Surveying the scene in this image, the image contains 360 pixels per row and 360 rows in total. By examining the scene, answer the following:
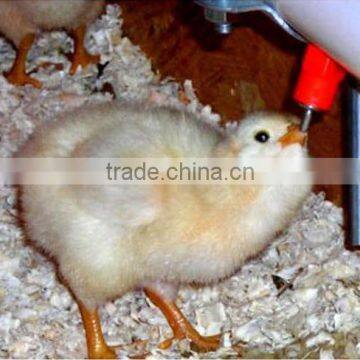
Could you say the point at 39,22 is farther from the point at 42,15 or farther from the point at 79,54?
the point at 79,54

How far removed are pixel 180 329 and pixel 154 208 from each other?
1.20ft

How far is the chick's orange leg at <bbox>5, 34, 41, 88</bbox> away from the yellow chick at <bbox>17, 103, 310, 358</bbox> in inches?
25.3

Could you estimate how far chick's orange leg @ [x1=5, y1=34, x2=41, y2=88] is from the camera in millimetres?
2551

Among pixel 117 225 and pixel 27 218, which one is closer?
pixel 117 225

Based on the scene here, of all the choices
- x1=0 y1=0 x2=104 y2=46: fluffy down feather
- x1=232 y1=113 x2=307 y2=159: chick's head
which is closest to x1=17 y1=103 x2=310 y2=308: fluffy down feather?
x1=232 y1=113 x2=307 y2=159: chick's head

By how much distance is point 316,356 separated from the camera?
6.42 ft

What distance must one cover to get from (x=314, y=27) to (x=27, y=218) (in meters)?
0.70

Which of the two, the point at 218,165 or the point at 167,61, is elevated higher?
the point at 167,61

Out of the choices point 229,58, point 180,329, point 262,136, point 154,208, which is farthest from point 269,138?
point 229,58

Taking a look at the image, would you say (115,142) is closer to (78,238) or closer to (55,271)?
(78,238)

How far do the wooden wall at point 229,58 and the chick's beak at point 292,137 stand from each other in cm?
36

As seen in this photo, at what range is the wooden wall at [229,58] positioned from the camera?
2160mm

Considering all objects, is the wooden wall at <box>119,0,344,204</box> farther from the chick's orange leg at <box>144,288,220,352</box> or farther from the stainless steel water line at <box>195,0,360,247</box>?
the chick's orange leg at <box>144,288,220,352</box>

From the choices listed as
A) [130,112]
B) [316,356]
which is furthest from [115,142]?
[316,356]
